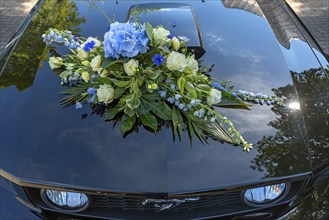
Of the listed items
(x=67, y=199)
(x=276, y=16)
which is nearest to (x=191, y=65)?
(x=67, y=199)

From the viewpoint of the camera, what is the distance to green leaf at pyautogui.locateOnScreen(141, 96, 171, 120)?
208cm

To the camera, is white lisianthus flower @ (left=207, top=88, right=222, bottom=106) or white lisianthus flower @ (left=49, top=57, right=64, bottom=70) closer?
white lisianthus flower @ (left=207, top=88, right=222, bottom=106)

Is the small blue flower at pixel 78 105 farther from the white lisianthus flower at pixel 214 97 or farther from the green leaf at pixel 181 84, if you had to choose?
the white lisianthus flower at pixel 214 97

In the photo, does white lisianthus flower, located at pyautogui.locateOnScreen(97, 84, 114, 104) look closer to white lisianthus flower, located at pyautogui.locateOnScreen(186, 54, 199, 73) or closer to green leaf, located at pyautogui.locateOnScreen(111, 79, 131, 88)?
green leaf, located at pyautogui.locateOnScreen(111, 79, 131, 88)

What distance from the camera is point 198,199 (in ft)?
6.53

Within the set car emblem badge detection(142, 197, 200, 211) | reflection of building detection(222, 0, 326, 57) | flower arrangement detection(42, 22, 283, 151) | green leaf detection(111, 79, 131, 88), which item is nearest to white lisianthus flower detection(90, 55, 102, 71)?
flower arrangement detection(42, 22, 283, 151)

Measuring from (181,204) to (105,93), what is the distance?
60 cm

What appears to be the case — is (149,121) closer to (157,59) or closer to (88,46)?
(157,59)

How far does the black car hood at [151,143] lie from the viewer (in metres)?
1.94

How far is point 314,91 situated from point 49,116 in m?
1.36

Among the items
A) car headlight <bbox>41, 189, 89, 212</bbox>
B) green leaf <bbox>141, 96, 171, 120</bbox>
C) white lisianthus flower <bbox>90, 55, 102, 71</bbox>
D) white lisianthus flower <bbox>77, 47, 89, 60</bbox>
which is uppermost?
white lisianthus flower <bbox>90, 55, 102, 71</bbox>

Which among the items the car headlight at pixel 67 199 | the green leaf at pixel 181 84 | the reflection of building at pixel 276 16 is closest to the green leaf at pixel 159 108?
the green leaf at pixel 181 84

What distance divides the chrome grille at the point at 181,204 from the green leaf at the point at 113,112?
364 mm

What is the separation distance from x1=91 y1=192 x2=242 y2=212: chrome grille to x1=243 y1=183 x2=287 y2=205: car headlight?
0.17 feet
